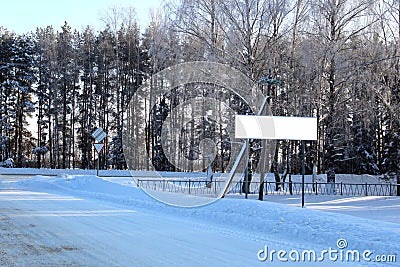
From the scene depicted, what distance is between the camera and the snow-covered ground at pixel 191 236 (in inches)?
266

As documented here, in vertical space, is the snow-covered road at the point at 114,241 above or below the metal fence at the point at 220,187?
above

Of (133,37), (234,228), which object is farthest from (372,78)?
(133,37)

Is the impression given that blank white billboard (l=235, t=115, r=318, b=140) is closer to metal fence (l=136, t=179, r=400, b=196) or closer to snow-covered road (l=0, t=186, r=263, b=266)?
snow-covered road (l=0, t=186, r=263, b=266)

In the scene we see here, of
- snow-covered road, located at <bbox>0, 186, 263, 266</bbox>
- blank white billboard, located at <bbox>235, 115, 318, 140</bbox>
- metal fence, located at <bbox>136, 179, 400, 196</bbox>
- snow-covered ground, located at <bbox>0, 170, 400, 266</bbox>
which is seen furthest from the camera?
metal fence, located at <bbox>136, 179, 400, 196</bbox>

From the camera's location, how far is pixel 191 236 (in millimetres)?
8648

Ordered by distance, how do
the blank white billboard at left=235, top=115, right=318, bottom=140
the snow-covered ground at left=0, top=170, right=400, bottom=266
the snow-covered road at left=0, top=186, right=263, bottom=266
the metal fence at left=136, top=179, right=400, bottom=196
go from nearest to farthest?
the snow-covered road at left=0, top=186, right=263, bottom=266 → the snow-covered ground at left=0, top=170, right=400, bottom=266 → the blank white billboard at left=235, top=115, right=318, bottom=140 → the metal fence at left=136, top=179, right=400, bottom=196

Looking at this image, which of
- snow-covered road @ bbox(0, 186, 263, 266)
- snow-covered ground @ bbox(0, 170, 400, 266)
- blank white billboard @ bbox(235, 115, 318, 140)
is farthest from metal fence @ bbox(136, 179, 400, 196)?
snow-covered road @ bbox(0, 186, 263, 266)

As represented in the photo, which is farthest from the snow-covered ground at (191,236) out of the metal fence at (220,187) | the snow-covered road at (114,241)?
the metal fence at (220,187)

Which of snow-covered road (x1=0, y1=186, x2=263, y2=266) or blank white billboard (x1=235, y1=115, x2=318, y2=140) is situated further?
blank white billboard (x1=235, y1=115, x2=318, y2=140)

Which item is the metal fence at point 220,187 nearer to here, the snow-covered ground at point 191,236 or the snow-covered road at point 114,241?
the snow-covered ground at point 191,236

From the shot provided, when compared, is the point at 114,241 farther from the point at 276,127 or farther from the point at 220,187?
the point at 220,187

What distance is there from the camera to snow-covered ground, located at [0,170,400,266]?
22.2ft

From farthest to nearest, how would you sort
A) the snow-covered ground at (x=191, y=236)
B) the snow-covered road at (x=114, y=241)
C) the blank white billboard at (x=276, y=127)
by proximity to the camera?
the blank white billboard at (x=276, y=127)
the snow-covered ground at (x=191, y=236)
the snow-covered road at (x=114, y=241)

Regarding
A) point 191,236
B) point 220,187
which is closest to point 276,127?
point 191,236
